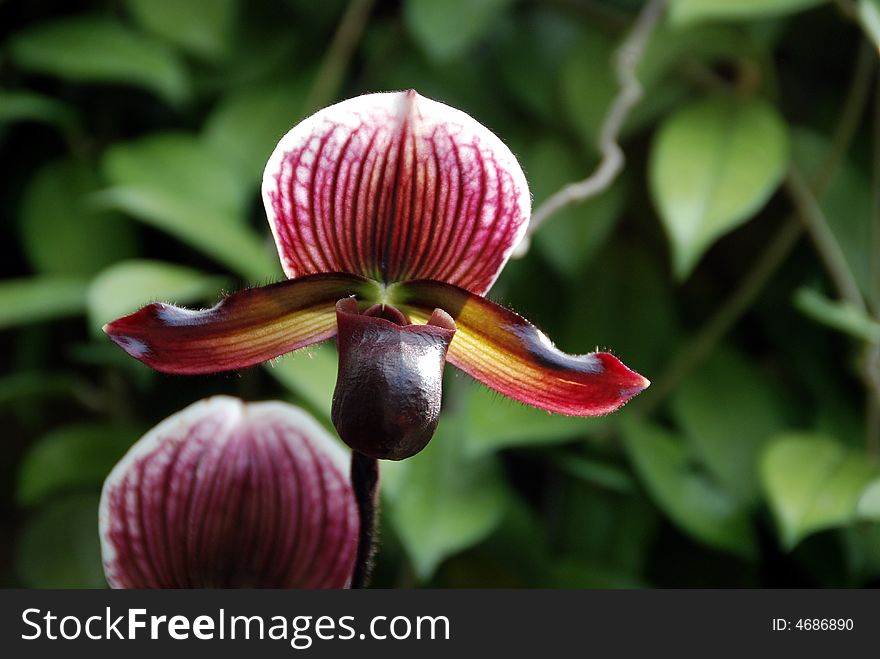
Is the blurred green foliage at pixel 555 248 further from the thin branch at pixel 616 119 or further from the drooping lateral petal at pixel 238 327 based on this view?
the drooping lateral petal at pixel 238 327

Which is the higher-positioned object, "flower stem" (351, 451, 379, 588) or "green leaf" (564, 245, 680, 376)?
"green leaf" (564, 245, 680, 376)

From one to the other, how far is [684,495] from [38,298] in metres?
0.57

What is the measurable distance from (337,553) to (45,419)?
2.57 ft

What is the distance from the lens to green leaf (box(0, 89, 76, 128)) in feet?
2.97

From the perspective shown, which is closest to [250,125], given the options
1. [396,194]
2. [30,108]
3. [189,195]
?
[189,195]

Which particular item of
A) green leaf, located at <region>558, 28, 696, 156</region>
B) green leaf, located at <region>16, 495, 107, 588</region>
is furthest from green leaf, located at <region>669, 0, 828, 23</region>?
green leaf, located at <region>16, 495, 107, 588</region>

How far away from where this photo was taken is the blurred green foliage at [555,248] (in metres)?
0.81

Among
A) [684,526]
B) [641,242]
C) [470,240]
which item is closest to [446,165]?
[470,240]

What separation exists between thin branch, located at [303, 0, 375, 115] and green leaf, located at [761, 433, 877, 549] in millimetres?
539

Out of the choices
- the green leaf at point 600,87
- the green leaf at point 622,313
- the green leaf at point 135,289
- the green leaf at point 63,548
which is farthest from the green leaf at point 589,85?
the green leaf at point 63,548

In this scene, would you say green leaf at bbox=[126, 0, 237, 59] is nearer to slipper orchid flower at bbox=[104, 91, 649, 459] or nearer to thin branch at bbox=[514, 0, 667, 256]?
thin branch at bbox=[514, 0, 667, 256]

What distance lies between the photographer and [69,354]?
1.05 metres

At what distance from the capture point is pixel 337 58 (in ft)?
3.21

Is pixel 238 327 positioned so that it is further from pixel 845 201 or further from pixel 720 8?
pixel 845 201
